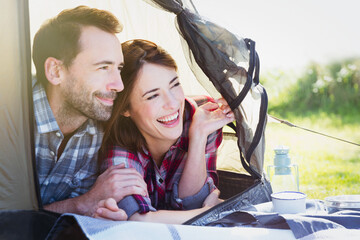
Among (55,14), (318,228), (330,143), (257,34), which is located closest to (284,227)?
(318,228)

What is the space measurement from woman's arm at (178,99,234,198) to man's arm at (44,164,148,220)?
0.90 ft

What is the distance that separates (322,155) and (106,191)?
2989 millimetres

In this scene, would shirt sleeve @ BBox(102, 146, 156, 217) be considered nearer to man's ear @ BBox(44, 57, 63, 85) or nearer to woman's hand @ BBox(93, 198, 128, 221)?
woman's hand @ BBox(93, 198, 128, 221)

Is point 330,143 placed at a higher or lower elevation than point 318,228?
lower

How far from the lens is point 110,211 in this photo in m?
1.58

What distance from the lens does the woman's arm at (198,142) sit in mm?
1923

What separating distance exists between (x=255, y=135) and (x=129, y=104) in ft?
1.61

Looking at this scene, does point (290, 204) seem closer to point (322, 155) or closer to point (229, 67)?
point (229, 67)

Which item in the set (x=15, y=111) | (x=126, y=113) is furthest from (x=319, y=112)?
(x=15, y=111)

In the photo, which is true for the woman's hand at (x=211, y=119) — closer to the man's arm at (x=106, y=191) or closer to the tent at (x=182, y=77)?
the tent at (x=182, y=77)

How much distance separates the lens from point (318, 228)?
4.75 ft

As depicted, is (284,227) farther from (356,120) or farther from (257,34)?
(257,34)

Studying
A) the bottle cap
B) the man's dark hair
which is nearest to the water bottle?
the bottle cap

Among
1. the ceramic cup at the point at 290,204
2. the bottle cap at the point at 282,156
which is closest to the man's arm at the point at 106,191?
the ceramic cup at the point at 290,204
